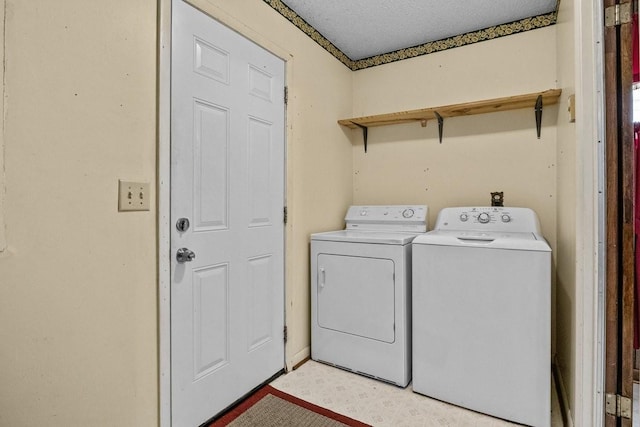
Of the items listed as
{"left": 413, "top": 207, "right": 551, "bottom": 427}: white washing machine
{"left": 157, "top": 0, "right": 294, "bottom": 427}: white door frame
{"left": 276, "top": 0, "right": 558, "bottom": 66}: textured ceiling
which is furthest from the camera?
{"left": 276, "top": 0, "right": 558, "bottom": 66}: textured ceiling

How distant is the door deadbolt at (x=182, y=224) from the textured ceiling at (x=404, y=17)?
155 cm

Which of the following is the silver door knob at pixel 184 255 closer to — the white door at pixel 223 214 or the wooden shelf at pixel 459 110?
the white door at pixel 223 214

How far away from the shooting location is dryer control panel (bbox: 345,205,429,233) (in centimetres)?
241

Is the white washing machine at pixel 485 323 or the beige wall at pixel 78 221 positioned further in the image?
the white washing machine at pixel 485 323

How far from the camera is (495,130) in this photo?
2.40 metres

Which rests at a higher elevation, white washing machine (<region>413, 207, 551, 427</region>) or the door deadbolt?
the door deadbolt

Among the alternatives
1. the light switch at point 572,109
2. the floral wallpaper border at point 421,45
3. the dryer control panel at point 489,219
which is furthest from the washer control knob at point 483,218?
the floral wallpaper border at point 421,45

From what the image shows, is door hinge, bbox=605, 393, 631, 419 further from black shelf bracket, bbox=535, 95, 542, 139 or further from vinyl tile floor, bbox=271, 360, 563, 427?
black shelf bracket, bbox=535, 95, 542, 139

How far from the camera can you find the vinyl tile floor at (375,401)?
1695 millimetres

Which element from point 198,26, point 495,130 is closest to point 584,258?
point 495,130

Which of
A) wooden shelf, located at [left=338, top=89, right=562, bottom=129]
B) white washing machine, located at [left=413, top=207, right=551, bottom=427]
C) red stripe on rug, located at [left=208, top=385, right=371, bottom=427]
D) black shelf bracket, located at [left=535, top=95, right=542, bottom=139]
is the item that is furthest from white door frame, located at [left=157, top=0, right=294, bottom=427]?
black shelf bracket, located at [left=535, top=95, right=542, bottom=139]

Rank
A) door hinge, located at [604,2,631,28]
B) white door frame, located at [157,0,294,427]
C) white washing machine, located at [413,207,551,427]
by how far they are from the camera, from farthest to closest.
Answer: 1. white washing machine, located at [413,207,551,427]
2. white door frame, located at [157,0,294,427]
3. door hinge, located at [604,2,631,28]

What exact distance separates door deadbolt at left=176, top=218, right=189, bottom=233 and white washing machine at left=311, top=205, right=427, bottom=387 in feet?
3.21

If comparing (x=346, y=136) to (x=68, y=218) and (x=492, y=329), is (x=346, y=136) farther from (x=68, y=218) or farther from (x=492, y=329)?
(x=68, y=218)
